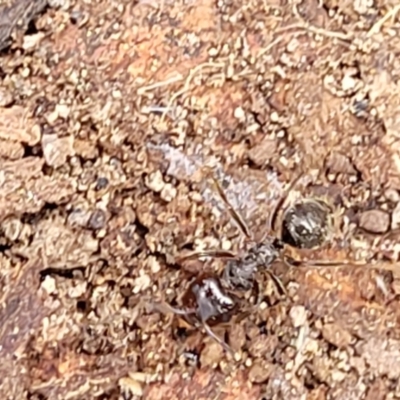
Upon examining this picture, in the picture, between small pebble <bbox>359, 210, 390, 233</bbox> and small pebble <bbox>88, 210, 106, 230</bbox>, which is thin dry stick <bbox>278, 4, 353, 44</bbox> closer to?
small pebble <bbox>359, 210, 390, 233</bbox>

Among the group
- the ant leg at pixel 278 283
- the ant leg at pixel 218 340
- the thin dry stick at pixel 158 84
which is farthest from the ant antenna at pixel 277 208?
the thin dry stick at pixel 158 84

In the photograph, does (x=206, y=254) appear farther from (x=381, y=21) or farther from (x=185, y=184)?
(x=381, y=21)

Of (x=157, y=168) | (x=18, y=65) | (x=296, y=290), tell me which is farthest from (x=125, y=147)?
(x=296, y=290)

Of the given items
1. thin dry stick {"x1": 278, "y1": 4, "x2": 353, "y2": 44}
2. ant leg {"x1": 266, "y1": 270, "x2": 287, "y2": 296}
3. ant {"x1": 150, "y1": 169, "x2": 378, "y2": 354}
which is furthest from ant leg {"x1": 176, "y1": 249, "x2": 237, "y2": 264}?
thin dry stick {"x1": 278, "y1": 4, "x2": 353, "y2": 44}

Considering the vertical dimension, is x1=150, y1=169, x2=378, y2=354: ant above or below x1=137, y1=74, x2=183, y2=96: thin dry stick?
below

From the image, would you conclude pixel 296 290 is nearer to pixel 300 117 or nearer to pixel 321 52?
pixel 300 117

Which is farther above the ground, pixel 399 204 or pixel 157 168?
pixel 157 168

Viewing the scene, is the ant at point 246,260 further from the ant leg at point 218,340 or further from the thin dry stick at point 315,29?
the thin dry stick at point 315,29

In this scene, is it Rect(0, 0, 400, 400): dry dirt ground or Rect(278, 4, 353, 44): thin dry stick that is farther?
Rect(278, 4, 353, 44): thin dry stick
